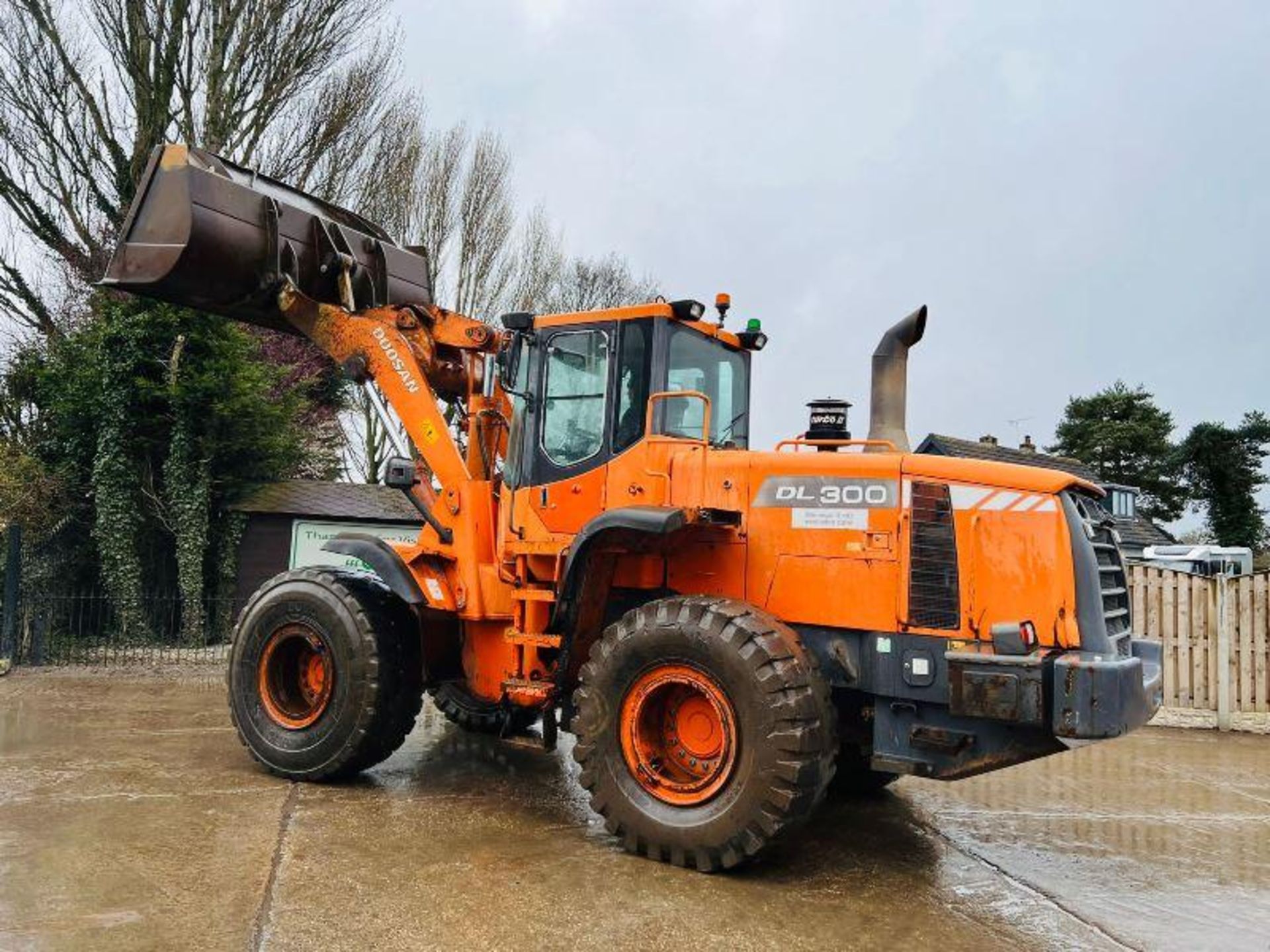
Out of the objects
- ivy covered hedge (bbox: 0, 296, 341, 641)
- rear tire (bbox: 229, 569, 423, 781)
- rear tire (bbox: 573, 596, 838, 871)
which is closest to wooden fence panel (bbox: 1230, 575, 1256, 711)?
rear tire (bbox: 573, 596, 838, 871)

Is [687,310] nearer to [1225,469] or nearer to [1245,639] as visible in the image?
[1245,639]

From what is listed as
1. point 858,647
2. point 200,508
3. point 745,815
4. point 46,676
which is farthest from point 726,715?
point 200,508

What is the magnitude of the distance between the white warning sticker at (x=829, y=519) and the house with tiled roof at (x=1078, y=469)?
15731 mm

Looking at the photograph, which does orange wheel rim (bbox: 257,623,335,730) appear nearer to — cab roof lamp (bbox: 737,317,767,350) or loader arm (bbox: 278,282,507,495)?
loader arm (bbox: 278,282,507,495)

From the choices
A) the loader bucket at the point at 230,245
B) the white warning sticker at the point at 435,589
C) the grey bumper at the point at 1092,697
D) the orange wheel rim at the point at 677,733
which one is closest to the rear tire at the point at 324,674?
the white warning sticker at the point at 435,589

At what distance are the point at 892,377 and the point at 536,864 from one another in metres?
3.54

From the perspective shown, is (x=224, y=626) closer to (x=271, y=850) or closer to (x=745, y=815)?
(x=271, y=850)

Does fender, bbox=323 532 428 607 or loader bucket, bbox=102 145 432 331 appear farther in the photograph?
loader bucket, bbox=102 145 432 331

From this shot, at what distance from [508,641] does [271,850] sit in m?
1.75

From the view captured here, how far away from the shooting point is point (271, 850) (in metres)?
4.68

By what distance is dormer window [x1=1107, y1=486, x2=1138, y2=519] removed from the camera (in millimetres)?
32188

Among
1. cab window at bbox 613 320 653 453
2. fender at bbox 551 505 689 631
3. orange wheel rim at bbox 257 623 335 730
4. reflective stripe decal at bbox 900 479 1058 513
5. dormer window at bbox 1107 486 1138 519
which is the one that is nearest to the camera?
reflective stripe decal at bbox 900 479 1058 513

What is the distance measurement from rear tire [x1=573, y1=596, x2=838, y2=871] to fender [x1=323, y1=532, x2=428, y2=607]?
1438 mm

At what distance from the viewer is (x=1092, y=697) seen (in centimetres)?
412
